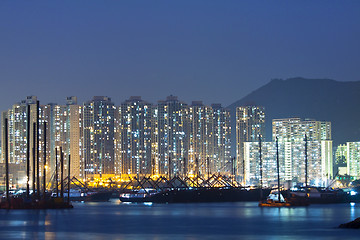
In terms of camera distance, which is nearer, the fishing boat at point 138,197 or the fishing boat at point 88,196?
the fishing boat at point 138,197

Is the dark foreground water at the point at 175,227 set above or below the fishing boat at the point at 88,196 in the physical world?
above

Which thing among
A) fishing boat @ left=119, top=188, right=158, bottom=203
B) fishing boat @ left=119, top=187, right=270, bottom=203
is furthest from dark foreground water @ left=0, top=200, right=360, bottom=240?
fishing boat @ left=119, top=188, right=158, bottom=203

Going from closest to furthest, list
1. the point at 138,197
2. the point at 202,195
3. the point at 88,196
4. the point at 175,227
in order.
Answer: the point at 175,227 < the point at 202,195 < the point at 138,197 < the point at 88,196

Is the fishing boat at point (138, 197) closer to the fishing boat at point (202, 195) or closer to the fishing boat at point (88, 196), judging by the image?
the fishing boat at point (202, 195)

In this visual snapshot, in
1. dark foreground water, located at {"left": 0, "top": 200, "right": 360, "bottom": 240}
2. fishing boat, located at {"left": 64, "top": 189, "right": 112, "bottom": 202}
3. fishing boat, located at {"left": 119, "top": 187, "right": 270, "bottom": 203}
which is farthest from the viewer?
→ fishing boat, located at {"left": 64, "top": 189, "right": 112, "bottom": 202}

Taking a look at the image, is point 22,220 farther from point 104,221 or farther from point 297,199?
point 297,199

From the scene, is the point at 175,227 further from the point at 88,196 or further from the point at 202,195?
the point at 88,196

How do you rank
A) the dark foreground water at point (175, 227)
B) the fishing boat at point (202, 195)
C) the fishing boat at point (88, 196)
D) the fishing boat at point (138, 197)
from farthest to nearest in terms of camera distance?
the fishing boat at point (88, 196), the fishing boat at point (138, 197), the fishing boat at point (202, 195), the dark foreground water at point (175, 227)

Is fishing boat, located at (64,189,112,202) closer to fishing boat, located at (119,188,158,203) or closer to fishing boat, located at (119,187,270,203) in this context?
fishing boat, located at (119,188,158,203)

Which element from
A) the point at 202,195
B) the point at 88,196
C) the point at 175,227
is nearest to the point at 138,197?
the point at 202,195

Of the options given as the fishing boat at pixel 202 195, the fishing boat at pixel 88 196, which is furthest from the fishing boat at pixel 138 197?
the fishing boat at pixel 88 196

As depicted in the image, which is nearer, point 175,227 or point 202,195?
point 175,227

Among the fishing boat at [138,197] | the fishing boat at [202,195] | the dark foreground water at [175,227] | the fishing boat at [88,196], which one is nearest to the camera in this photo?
the dark foreground water at [175,227]
